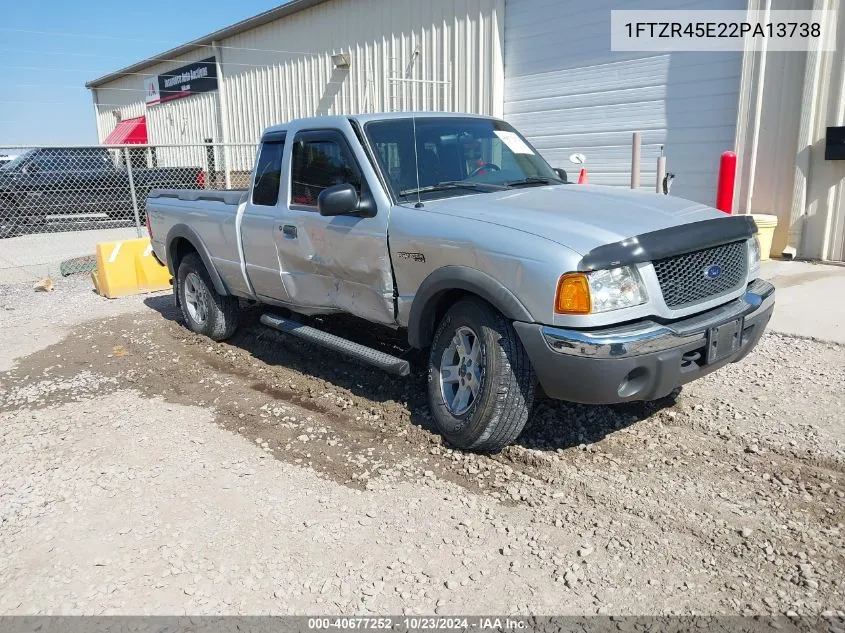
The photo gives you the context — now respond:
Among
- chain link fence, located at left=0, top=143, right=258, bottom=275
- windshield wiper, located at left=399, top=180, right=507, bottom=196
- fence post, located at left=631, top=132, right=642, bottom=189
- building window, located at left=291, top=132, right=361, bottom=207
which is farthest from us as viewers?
chain link fence, located at left=0, top=143, right=258, bottom=275

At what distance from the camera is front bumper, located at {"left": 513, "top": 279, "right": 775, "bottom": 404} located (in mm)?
3350

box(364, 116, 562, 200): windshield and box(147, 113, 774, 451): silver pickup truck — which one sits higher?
box(364, 116, 562, 200): windshield

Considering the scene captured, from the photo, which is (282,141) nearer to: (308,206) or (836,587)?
(308,206)

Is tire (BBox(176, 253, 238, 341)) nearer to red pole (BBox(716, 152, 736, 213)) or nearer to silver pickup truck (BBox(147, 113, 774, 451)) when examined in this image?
silver pickup truck (BBox(147, 113, 774, 451))

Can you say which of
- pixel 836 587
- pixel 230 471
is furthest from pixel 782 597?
pixel 230 471

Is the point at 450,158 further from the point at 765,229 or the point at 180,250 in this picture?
the point at 765,229

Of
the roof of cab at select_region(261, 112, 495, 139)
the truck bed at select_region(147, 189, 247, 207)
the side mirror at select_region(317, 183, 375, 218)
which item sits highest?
the roof of cab at select_region(261, 112, 495, 139)

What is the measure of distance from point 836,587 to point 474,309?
81.9 inches

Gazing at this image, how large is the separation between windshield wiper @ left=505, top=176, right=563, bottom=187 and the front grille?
1425mm

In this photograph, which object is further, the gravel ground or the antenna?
the antenna

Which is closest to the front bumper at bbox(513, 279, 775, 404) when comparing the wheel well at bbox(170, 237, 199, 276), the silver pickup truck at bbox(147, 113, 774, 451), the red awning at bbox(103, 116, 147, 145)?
the silver pickup truck at bbox(147, 113, 774, 451)

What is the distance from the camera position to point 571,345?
3.38 meters

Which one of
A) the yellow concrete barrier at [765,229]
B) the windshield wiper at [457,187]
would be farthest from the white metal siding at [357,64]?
the windshield wiper at [457,187]

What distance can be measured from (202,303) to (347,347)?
264cm
